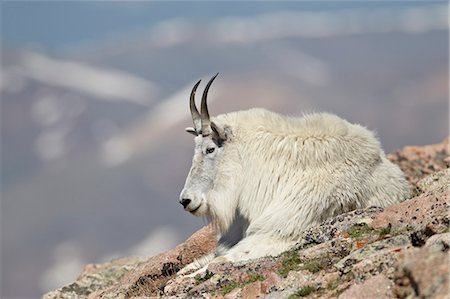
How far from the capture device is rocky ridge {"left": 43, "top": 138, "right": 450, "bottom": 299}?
8219 millimetres

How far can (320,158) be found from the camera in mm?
13656

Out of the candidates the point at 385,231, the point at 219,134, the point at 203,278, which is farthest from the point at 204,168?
the point at 385,231

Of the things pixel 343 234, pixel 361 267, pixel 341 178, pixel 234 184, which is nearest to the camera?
pixel 361 267

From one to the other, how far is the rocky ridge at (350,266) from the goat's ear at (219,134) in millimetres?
2145

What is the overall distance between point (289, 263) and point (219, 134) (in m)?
3.85

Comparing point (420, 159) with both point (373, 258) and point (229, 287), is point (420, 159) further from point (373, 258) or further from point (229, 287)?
point (373, 258)

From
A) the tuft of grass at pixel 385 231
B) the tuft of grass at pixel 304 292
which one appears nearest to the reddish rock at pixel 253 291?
the tuft of grass at pixel 304 292

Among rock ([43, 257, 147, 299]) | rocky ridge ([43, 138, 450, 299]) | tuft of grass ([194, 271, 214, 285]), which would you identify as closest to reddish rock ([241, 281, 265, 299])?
rocky ridge ([43, 138, 450, 299])

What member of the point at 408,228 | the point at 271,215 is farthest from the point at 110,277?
the point at 408,228

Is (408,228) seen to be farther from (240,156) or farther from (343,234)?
(240,156)

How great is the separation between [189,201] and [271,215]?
162cm

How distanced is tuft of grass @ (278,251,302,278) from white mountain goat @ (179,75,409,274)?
1.51 metres

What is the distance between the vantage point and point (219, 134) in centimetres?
1449

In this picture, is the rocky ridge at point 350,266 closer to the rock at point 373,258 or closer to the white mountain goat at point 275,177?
the rock at point 373,258
